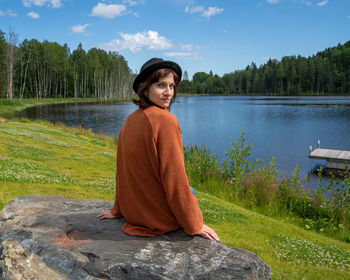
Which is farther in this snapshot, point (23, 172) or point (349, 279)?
point (23, 172)

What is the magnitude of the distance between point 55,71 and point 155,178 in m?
95.2

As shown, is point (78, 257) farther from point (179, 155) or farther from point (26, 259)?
point (179, 155)

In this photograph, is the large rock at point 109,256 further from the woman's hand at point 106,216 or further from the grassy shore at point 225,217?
the grassy shore at point 225,217

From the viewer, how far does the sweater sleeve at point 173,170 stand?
10.5 ft

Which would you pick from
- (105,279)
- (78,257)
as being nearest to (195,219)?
(105,279)

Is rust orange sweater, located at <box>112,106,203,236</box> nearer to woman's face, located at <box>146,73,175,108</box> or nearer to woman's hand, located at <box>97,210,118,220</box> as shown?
woman's face, located at <box>146,73,175,108</box>

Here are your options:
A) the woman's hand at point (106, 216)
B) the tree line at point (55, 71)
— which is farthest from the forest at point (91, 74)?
the woman's hand at point (106, 216)

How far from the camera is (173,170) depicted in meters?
3.21

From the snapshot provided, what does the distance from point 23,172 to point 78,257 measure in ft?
25.3

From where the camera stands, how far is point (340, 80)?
128250mm

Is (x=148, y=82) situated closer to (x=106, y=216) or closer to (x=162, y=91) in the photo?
(x=162, y=91)

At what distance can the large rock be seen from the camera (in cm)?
299

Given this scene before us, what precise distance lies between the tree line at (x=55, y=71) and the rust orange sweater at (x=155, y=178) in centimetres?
7100

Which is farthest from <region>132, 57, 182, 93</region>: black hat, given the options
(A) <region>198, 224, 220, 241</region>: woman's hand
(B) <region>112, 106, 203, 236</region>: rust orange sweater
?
(A) <region>198, 224, 220, 241</region>: woman's hand
